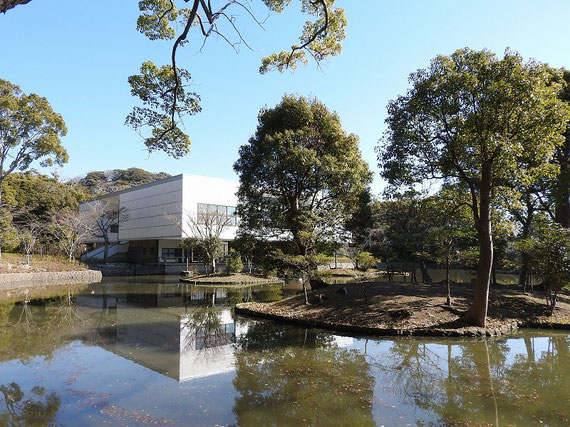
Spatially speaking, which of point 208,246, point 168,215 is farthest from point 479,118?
point 168,215

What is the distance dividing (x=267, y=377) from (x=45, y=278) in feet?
73.1

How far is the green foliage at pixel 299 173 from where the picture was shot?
12.7 metres

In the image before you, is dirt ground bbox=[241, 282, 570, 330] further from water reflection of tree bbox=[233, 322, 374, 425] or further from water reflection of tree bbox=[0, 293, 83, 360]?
water reflection of tree bbox=[0, 293, 83, 360]

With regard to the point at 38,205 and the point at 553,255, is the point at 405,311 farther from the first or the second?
the point at 38,205

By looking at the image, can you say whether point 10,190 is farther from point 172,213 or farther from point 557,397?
point 557,397

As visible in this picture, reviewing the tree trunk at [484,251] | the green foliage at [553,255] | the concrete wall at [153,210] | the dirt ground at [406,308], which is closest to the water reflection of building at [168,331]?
the dirt ground at [406,308]

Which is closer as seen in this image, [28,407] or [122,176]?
[28,407]

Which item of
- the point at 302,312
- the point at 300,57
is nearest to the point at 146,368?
the point at 302,312

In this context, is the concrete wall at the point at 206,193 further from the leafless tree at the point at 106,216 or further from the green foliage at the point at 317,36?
the green foliage at the point at 317,36

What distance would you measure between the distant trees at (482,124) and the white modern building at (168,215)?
20223 mm

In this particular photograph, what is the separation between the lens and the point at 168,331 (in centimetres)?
955

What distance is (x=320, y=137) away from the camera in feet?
44.7

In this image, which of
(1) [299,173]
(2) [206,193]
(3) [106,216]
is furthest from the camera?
(3) [106,216]

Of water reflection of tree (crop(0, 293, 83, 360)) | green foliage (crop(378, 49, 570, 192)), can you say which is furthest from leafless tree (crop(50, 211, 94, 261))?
green foliage (crop(378, 49, 570, 192))
